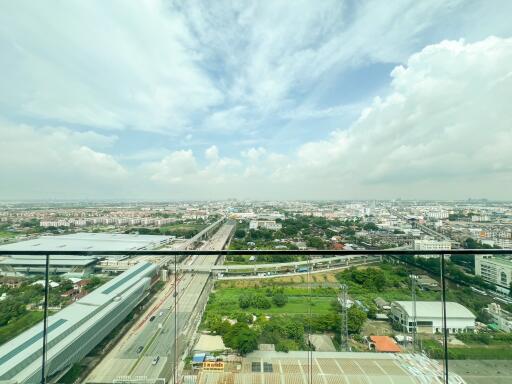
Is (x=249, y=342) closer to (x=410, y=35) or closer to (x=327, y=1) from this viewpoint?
(x=327, y=1)

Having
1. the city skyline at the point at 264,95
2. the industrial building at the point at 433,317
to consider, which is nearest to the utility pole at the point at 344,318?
the industrial building at the point at 433,317

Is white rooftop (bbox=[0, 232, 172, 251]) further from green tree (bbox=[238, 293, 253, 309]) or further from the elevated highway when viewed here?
green tree (bbox=[238, 293, 253, 309])

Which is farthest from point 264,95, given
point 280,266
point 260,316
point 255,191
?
point 260,316

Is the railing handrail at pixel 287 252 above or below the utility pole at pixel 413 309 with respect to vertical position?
above

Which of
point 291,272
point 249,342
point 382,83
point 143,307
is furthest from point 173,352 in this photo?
point 382,83

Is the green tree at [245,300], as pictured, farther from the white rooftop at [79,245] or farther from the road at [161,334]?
the white rooftop at [79,245]

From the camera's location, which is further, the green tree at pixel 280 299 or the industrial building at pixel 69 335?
the green tree at pixel 280 299
